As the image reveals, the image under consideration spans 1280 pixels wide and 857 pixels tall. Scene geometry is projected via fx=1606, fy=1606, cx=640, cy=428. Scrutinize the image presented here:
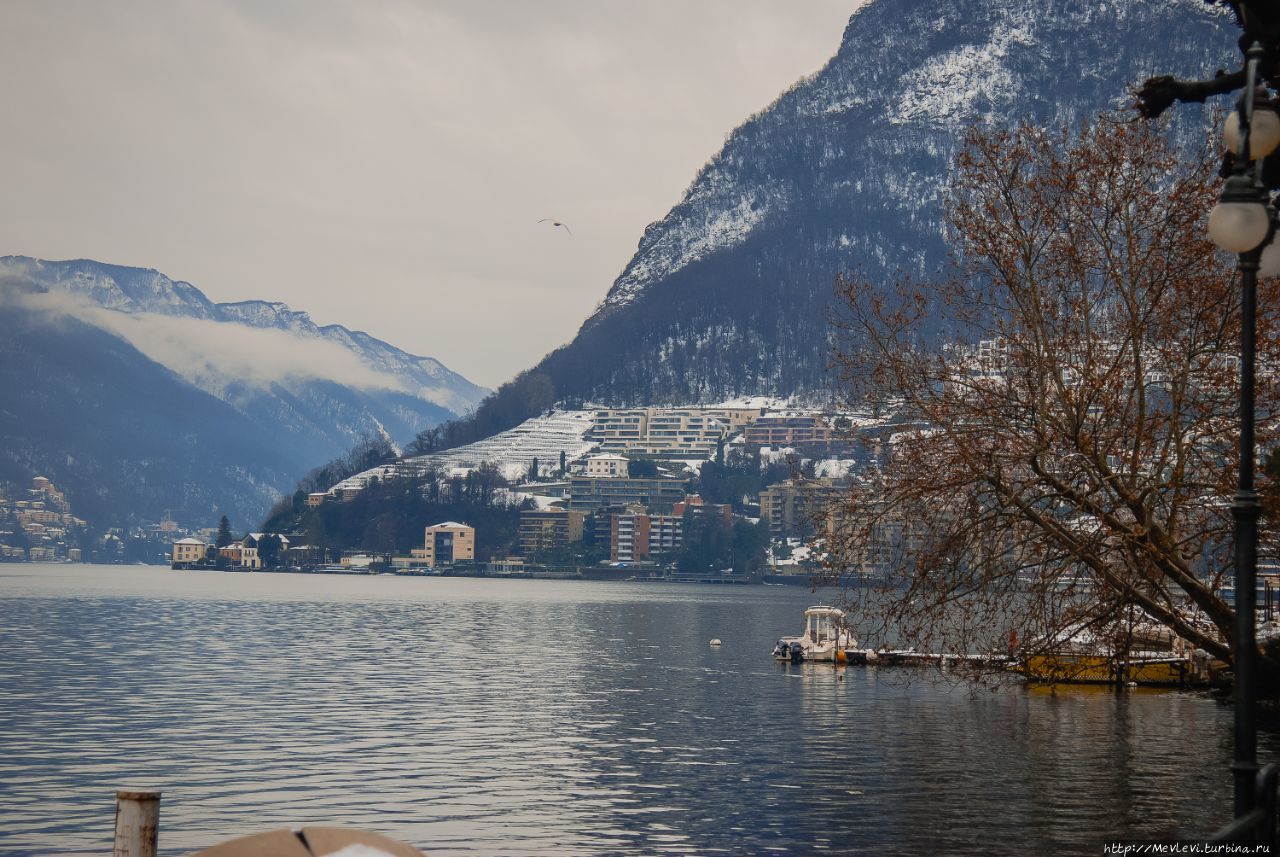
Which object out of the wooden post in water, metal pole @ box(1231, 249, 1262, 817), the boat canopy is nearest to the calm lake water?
the boat canopy

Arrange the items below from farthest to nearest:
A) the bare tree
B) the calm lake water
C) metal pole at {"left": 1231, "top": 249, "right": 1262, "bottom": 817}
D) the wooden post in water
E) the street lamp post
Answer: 1. the bare tree
2. the calm lake water
3. the wooden post in water
4. the street lamp post
5. metal pole at {"left": 1231, "top": 249, "right": 1262, "bottom": 817}

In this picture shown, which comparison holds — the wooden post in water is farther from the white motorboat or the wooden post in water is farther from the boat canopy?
the boat canopy

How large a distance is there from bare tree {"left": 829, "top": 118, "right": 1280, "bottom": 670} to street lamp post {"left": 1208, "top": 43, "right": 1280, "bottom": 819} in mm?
15183

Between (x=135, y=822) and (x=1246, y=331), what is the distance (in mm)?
9899

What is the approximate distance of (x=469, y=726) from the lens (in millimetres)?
46781

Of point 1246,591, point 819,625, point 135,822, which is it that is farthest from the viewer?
A: point 819,625

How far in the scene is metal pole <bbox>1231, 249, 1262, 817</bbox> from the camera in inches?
490

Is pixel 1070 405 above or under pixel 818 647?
above

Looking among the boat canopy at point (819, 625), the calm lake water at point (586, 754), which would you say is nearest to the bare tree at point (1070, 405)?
the calm lake water at point (586, 754)

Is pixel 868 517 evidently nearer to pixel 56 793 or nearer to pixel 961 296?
pixel 961 296

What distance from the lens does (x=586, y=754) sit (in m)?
40.4

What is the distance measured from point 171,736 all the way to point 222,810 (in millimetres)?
13523

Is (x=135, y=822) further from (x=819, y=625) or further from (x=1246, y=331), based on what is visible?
(x=819, y=625)

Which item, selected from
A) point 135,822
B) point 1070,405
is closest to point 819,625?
point 1070,405
